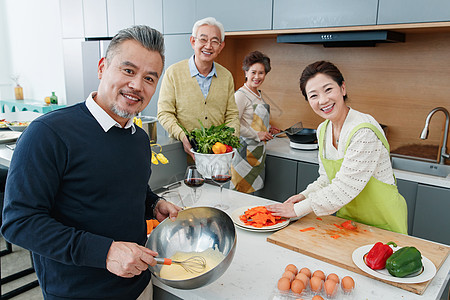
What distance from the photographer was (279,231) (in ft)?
4.76

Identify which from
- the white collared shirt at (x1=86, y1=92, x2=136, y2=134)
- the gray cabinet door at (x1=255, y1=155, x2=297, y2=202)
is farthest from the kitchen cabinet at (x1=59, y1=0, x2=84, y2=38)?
the white collared shirt at (x1=86, y1=92, x2=136, y2=134)

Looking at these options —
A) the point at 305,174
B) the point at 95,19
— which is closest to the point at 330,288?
the point at 305,174

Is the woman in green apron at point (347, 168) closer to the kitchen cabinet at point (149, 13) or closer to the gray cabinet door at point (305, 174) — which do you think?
the gray cabinet door at point (305, 174)

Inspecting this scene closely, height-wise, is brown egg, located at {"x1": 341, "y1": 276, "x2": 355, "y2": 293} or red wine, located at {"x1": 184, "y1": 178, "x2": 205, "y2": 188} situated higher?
red wine, located at {"x1": 184, "y1": 178, "x2": 205, "y2": 188}

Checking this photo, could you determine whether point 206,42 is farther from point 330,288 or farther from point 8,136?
point 330,288

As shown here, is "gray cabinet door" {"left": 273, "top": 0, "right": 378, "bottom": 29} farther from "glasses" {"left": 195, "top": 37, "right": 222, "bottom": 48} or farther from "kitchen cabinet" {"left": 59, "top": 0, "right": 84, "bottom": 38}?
"kitchen cabinet" {"left": 59, "top": 0, "right": 84, "bottom": 38}

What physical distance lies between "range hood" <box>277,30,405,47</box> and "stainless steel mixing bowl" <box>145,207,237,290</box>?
1.96 metres

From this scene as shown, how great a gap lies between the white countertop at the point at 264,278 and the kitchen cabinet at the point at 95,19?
11.6 feet

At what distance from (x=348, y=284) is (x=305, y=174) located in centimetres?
189

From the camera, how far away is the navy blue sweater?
873mm

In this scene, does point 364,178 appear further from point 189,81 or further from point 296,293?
point 189,81

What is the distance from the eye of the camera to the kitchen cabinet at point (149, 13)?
12.0ft

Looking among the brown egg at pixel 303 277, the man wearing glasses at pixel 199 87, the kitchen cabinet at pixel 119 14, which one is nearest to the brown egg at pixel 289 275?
the brown egg at pixel 303 277

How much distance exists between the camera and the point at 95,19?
4238 mm
